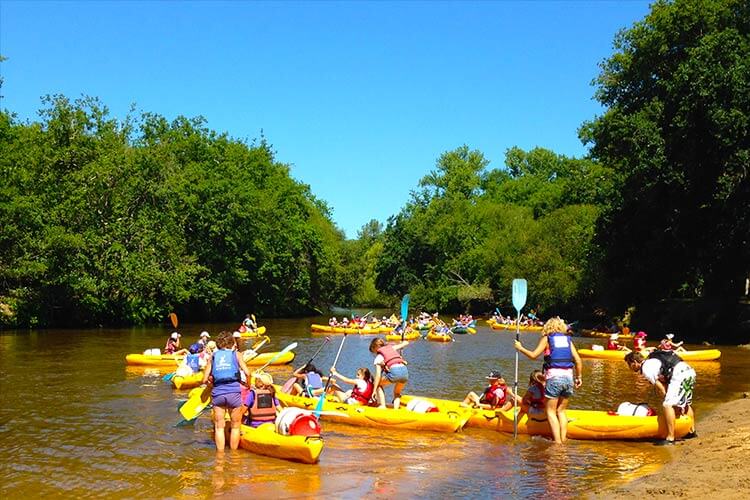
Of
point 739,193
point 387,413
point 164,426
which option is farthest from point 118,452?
point 739,193

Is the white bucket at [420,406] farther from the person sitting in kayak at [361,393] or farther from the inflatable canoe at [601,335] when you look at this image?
the inflatable canoe at [601,335]

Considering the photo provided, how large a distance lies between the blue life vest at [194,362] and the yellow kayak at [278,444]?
21.9 ft

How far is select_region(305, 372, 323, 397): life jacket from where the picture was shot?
12.7 meters

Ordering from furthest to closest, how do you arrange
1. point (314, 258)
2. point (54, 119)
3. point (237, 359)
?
point (314, 258) → point (54, 119) → point (237, 359)

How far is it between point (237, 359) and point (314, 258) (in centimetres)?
4659

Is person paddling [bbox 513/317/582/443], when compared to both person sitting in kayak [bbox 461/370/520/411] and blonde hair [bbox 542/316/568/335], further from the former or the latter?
person sitting in kayak [bbox 461/370/520/411]

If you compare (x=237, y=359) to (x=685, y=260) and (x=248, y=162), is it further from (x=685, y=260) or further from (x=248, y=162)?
(x=248, y=162)

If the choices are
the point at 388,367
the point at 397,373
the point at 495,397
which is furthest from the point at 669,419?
the point at 388,367

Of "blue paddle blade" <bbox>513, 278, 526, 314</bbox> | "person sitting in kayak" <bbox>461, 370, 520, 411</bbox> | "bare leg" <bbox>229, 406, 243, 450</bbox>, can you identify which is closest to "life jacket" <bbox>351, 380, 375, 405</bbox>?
"person sitting in kayak" <bbox>461, 370, 520, 411</bbox>

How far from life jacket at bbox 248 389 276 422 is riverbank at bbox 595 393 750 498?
14.4 ft

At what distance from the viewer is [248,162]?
168ft

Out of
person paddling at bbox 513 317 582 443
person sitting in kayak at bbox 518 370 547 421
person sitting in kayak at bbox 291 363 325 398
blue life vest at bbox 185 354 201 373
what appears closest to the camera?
person paddling at bbox 513 317 582 443

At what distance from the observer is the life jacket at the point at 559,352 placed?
9.83 metres

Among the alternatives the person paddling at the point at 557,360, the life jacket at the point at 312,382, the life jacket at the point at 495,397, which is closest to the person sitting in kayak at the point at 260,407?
the life jacket at the point at 312,382
